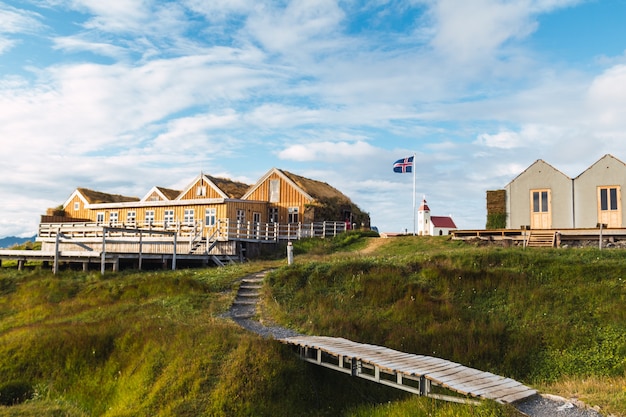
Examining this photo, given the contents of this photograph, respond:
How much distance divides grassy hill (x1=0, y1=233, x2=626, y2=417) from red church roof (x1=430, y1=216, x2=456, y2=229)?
114 ft

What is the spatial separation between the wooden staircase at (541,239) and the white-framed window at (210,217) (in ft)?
73.9

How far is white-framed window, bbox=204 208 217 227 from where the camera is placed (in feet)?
134

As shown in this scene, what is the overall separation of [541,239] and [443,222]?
27917mm

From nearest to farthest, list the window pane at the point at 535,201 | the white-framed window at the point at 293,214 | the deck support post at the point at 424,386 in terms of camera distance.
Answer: the deck support post at the point at 424,386 → the window pane at the point at 535,201 → the white-framed window at the point at 293,214

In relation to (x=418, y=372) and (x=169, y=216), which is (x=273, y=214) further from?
(x=418, y=372)

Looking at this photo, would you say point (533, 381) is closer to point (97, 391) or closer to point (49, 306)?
point (97, 391)

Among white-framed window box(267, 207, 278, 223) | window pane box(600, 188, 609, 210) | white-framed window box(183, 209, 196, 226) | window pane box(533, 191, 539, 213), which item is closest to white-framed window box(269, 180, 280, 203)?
white-framed window box(267, 207, 278, 223)

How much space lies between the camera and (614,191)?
33.2 metres

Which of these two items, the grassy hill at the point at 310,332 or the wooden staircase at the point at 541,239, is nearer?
the grassy hill at the point at 310,332

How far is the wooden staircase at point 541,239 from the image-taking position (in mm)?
32812

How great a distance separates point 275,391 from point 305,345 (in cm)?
165

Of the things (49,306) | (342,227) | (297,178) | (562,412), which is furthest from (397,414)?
(297,178)

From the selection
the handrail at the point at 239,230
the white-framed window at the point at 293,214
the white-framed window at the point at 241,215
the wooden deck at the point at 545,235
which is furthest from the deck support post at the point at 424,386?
the white-framed window at the point at 293,214

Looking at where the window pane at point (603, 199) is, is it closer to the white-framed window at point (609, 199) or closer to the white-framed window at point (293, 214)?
the white-framed window at point (609, 199)
